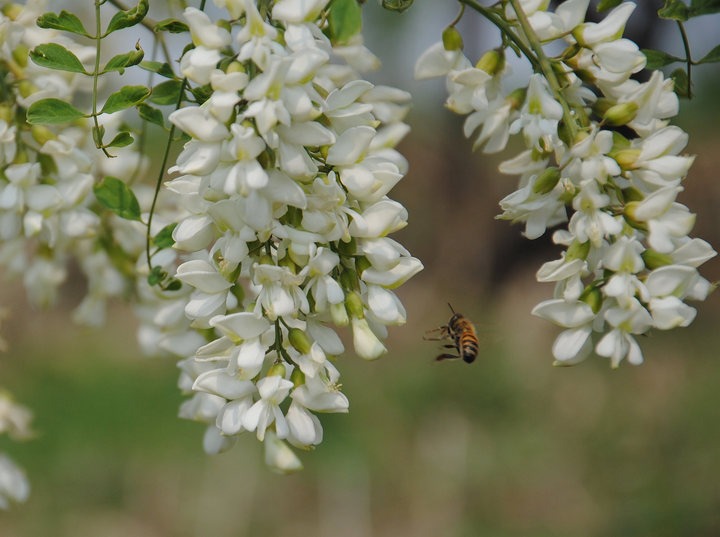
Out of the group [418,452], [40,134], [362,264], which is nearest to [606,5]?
[362,264]

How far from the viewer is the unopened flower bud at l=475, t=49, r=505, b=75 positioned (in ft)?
2.42

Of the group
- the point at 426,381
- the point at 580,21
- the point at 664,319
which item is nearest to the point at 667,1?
the point at 580,21

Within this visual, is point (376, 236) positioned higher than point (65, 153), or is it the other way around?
point (376, 236)

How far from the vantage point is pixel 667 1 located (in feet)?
2.30

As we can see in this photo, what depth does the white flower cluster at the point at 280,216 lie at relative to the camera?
1.75 feet

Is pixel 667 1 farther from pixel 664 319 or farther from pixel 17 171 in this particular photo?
pixel 17 171

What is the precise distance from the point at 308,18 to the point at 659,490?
205 cm

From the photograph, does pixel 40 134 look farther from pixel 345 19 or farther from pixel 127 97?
pixel 345 19

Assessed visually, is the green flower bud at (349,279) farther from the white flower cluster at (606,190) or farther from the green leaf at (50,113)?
the green leaf at (50,113)

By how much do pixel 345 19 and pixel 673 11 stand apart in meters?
0.26

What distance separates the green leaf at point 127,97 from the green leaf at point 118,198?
0.12 m

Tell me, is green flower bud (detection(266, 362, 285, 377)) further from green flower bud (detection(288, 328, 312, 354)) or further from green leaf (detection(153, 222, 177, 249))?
green leaf (detection(153, 222, 177, 249))

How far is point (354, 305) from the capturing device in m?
0.62

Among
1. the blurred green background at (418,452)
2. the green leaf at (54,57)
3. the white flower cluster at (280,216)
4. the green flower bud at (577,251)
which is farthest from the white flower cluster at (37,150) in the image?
the blurred green background at (418,452)
